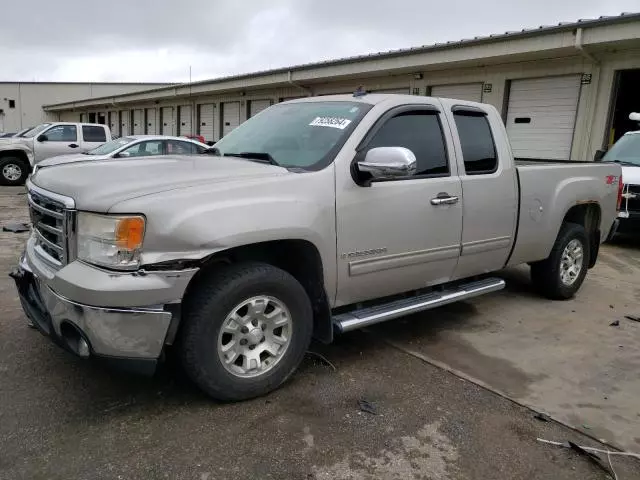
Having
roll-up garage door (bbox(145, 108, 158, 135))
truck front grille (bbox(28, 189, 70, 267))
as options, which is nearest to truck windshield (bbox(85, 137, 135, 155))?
truck front grille (bbox(28, 189, 70, 267))

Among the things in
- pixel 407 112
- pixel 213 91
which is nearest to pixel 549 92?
pixel 407 112

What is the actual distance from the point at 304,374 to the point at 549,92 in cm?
1132

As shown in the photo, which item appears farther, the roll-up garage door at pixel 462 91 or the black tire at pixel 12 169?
the black tire at pixel 12 169

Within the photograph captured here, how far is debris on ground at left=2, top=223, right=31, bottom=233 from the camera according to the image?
28.5 ft

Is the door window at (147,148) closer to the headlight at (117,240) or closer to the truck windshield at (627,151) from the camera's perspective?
the truck windshield at (627,151)

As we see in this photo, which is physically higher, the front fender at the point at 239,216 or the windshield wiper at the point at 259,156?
the windshield wiper at the point at 259,156

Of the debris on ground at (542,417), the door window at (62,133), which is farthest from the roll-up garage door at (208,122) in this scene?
the debris on ground at (542,417)

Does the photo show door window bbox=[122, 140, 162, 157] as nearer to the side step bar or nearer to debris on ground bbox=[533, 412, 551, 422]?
the side step bar

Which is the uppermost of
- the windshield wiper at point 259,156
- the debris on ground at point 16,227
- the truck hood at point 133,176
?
the windshield wiper at point 259,156

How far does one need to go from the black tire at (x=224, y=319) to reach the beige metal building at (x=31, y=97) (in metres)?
58.7

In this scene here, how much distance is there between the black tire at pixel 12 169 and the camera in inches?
624

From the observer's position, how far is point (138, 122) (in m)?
35.8

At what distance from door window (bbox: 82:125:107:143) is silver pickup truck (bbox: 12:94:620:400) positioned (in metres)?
13.8

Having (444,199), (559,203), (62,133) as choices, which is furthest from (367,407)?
(62,133)
